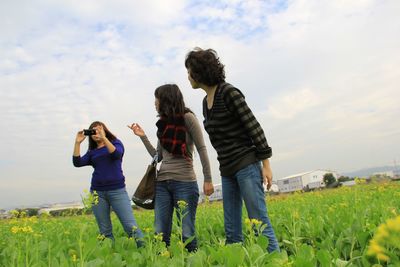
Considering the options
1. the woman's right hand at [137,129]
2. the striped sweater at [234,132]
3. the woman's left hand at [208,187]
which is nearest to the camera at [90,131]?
the woman's right hand at [137,129]

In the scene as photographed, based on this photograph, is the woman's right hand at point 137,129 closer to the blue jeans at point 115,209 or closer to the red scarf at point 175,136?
the red scarf at point 175,136

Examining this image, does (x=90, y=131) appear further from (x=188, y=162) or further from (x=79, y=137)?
(x=188, y=162)

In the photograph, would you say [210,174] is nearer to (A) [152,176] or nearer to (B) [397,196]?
(A) [152,176]

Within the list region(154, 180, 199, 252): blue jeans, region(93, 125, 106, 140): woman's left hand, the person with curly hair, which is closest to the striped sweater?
the person with curly hair

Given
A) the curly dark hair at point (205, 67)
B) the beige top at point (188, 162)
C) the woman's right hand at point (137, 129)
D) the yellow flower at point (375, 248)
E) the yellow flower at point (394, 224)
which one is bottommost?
the yellow flower at point (375, 248)

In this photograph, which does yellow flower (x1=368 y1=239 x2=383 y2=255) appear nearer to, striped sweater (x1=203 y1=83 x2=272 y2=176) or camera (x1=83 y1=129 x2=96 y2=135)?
striped sweater (x1=203 y1=83 x2=272 y2=176)

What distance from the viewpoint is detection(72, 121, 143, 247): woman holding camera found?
420 cm

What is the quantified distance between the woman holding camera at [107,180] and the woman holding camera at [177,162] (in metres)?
Answer: 0.64

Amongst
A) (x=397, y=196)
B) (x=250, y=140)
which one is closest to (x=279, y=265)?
(x=250, y=140)

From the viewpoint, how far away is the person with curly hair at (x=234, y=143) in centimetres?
296

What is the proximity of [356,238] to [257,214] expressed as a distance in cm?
90

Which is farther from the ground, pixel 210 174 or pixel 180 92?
pixel 180 92

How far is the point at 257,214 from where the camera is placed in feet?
9.64

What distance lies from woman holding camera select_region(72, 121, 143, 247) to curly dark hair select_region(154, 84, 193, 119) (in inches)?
32.9
